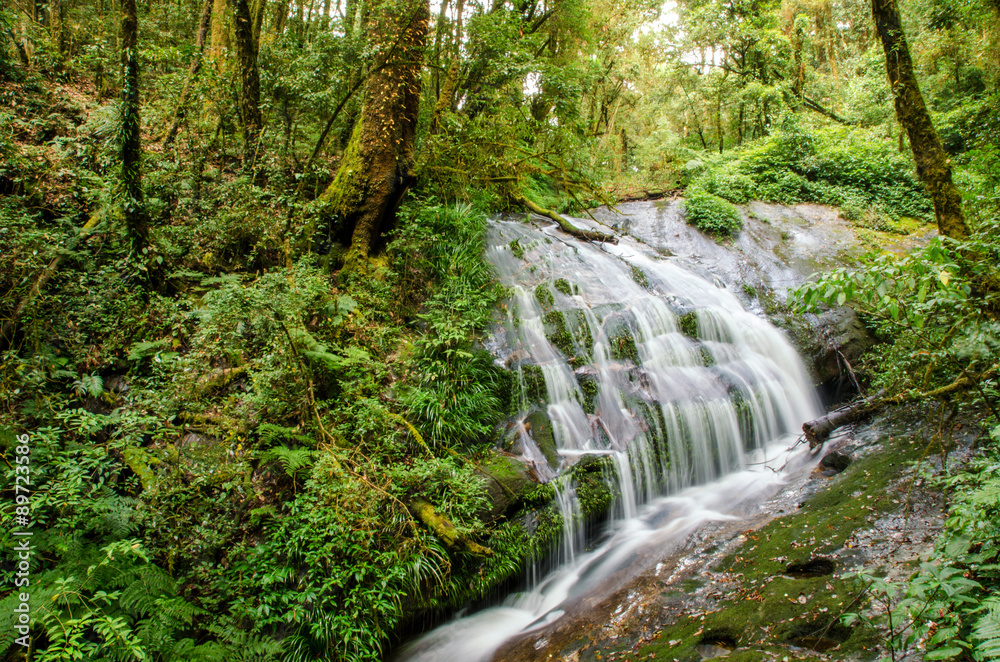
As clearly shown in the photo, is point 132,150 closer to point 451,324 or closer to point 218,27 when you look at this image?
point 451,324

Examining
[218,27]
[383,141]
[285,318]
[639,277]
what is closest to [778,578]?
[285,318]

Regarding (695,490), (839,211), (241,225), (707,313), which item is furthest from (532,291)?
(839,211)

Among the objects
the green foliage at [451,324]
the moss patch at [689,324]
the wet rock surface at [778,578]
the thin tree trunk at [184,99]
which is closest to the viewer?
the wet rock surface at [778,578]

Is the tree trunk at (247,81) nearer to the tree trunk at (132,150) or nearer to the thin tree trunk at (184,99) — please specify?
the thin tree trunk at (184,99)

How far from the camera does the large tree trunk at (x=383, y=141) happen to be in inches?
299

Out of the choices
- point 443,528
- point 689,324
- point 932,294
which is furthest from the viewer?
point 689,324

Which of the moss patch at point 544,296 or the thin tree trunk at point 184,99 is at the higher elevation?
the thin tree trunk at point 184,99

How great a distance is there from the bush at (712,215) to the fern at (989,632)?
11473 mm

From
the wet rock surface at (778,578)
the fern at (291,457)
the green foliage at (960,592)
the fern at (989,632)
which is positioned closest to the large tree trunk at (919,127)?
the wet rock surface at (778,578)

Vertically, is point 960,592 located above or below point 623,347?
below

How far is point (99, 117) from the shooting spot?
6582 mm

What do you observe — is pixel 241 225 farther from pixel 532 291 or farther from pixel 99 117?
pixel 532 291

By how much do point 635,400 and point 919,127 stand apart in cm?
488

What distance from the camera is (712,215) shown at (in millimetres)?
12477
